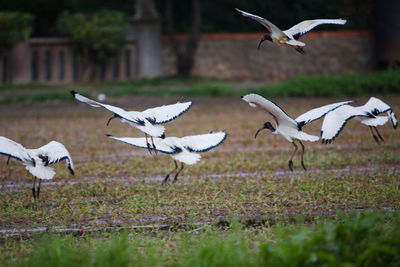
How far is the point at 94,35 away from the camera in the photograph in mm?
14812

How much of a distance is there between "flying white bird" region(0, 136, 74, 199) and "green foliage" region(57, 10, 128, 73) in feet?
35.1

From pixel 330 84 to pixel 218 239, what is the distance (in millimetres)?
9479

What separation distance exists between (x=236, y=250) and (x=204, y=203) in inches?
56.7

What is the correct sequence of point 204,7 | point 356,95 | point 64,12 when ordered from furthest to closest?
point 204,7, point 64,12, point 356,95

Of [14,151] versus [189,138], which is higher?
[189,138]

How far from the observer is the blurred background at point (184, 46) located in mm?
14906

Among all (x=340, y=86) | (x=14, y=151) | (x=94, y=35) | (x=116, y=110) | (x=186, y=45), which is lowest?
(x=340, y=86)

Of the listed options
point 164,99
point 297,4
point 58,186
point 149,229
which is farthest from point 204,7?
point 149,229

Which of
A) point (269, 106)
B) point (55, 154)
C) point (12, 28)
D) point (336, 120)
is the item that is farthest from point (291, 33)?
point (12, 28)

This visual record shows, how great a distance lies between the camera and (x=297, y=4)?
16297 mm

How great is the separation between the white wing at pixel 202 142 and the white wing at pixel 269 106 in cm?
44

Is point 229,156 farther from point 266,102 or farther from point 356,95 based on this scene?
point 356,95

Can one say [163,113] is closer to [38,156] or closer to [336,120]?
[38,156]

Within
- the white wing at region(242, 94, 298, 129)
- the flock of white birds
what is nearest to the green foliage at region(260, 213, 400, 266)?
the white wing at region(242, 94, 298, 129)
